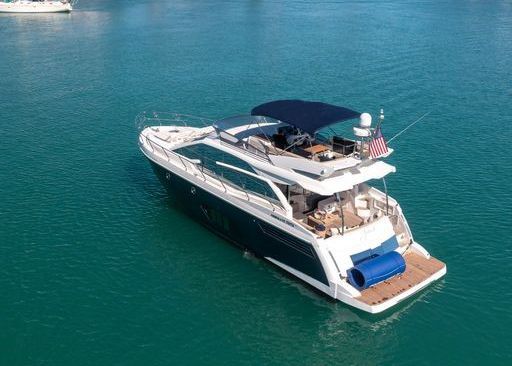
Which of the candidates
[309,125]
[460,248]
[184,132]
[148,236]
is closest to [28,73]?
[184,132]

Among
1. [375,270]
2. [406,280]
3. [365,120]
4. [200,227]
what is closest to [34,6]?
[200,227]

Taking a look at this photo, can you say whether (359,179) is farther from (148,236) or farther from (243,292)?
(148,236)

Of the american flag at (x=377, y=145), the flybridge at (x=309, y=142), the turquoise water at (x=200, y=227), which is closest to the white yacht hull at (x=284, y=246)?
the turquoise water at (x=200, y=227)

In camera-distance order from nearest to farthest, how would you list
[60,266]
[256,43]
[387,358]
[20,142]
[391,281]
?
[387,358] < [391,281] < [60,266] < [20,142] < [256,43]

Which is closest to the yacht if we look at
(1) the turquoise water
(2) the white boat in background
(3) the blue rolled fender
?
(3) the blue rolled fender

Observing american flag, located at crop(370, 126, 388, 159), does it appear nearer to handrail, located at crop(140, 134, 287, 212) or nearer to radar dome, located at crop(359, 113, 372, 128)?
radar dome, located at crop(359, 113, 372, 128)

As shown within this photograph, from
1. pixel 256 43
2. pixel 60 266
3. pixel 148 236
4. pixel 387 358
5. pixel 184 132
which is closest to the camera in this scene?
pixel 387 358

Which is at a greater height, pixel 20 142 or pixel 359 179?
pixel 359 179
